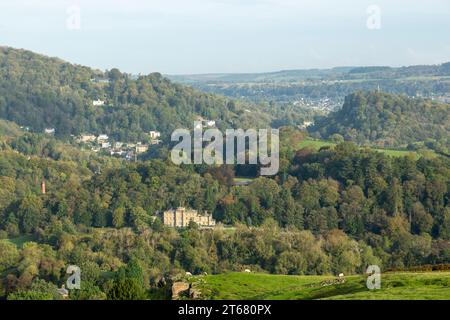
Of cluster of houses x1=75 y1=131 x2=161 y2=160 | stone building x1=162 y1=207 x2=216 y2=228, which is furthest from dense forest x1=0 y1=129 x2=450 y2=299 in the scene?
cluster of houses x1=75 y1=131 x2=161 y2=160

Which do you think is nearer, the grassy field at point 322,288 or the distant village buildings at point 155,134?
the grassy field at point 322,288

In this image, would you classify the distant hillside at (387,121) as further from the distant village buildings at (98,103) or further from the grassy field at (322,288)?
the grassy field at (322,288)

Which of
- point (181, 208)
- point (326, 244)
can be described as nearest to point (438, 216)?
point (326, 244)

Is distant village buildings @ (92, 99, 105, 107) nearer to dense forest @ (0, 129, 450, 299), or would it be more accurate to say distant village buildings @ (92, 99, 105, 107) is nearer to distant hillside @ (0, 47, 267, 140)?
distant hillside @ (0, 47, 267, 140)

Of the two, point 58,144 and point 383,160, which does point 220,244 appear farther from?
point 58,144

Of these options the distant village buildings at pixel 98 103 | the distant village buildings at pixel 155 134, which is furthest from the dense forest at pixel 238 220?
the distant village buildings at pixel 98 103
